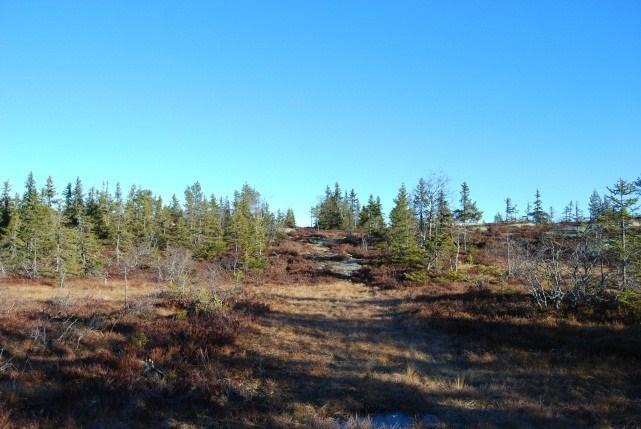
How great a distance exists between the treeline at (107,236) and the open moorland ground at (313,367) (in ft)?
26.5

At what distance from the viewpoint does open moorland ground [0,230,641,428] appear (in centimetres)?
720

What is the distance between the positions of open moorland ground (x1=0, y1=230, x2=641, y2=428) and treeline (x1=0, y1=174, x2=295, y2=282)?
806 cm

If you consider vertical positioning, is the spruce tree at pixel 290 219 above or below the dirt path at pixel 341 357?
above

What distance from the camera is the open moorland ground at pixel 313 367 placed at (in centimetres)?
720

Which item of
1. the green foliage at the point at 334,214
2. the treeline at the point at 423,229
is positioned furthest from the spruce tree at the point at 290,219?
the treeline at the point at 423,229

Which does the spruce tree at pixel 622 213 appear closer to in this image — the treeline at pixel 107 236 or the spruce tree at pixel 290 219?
the treeline at pixel 107 236

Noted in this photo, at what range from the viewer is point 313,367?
1022 centimetres

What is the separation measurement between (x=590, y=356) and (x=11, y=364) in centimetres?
1338

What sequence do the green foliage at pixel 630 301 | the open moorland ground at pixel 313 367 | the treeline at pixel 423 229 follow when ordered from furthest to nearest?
the treeline at pixel 423 229, the green foliage at pixel 630 301, the open moorland ground at pixel 313 367

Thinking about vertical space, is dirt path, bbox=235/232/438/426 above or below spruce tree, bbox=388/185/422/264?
below

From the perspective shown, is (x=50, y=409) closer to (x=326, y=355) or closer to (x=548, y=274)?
(x=326, y=355)

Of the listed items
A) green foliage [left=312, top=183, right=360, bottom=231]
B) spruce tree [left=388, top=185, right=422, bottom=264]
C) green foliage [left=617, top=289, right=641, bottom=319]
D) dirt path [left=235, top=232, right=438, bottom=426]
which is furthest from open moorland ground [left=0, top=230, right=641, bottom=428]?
green foliage [left=312, top=183, right=360, bottom=231]

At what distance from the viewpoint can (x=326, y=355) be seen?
1133cm

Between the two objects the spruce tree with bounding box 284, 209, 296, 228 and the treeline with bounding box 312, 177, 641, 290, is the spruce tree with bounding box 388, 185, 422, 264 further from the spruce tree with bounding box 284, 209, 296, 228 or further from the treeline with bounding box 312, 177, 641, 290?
the spruce tree with bounding box 284, 209, 296, 228
